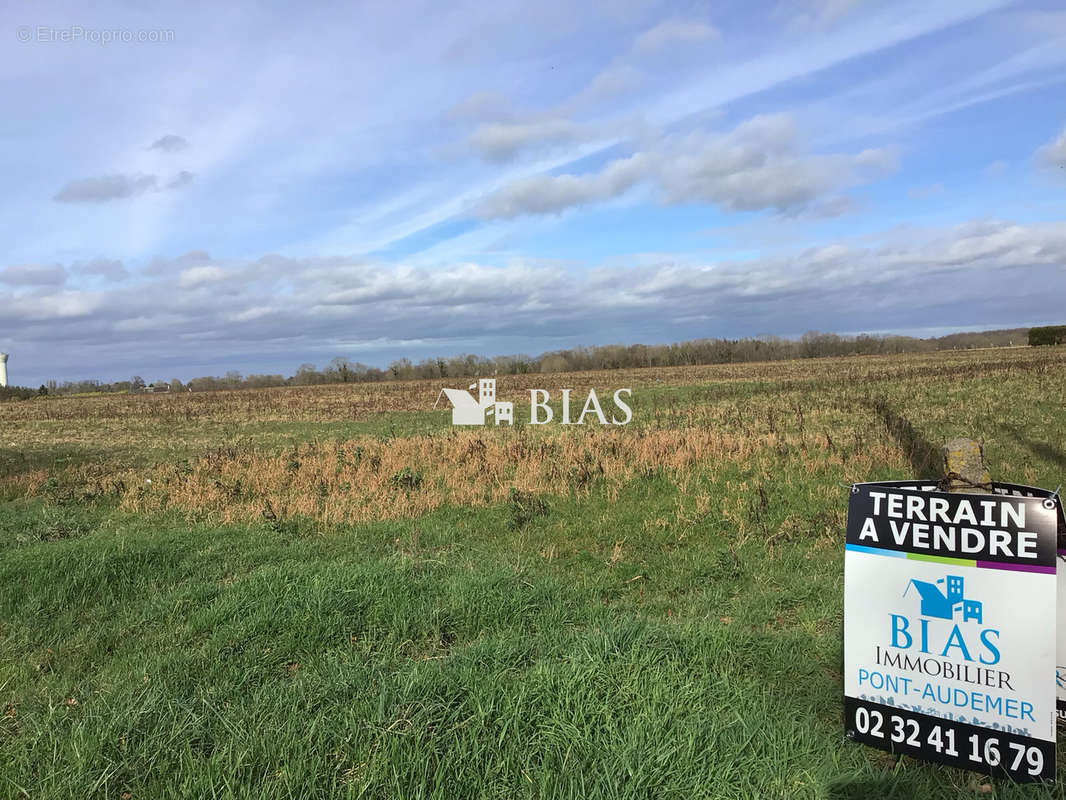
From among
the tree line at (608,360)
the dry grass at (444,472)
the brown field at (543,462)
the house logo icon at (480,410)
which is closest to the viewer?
the dry grass at (444,472)

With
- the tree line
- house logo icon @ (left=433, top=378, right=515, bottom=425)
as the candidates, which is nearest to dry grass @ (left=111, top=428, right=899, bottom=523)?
house logo icon @ (left=433, top=378, right=515, bottom=425)

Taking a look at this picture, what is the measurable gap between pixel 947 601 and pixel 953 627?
0.43 feet

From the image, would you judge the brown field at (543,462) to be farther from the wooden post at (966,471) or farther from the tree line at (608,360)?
the tree line at (608,360)

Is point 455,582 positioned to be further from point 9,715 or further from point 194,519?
point 194,519

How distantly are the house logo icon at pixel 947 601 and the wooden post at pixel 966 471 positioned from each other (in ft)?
1.54

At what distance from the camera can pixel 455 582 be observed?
533 cm

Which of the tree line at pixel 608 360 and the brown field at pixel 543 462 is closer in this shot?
the brown field at pixel 543 462

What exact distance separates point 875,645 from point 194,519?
901 centimetres

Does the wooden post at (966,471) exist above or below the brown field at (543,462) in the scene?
above

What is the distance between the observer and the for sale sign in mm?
2869

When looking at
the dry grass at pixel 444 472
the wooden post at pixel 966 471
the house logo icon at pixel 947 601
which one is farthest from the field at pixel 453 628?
the wooden post at pixel 966 471

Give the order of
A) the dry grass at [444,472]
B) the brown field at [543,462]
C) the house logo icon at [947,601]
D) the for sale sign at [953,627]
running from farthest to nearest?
1. the brown field at [543,462]
2. the dry grass at [444,472]
3. the house logo icon at [947,601]
4. the for sale sign at [953,627]

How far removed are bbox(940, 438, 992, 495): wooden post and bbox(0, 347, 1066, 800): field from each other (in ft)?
4.56

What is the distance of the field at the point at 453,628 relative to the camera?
9.42 feet
